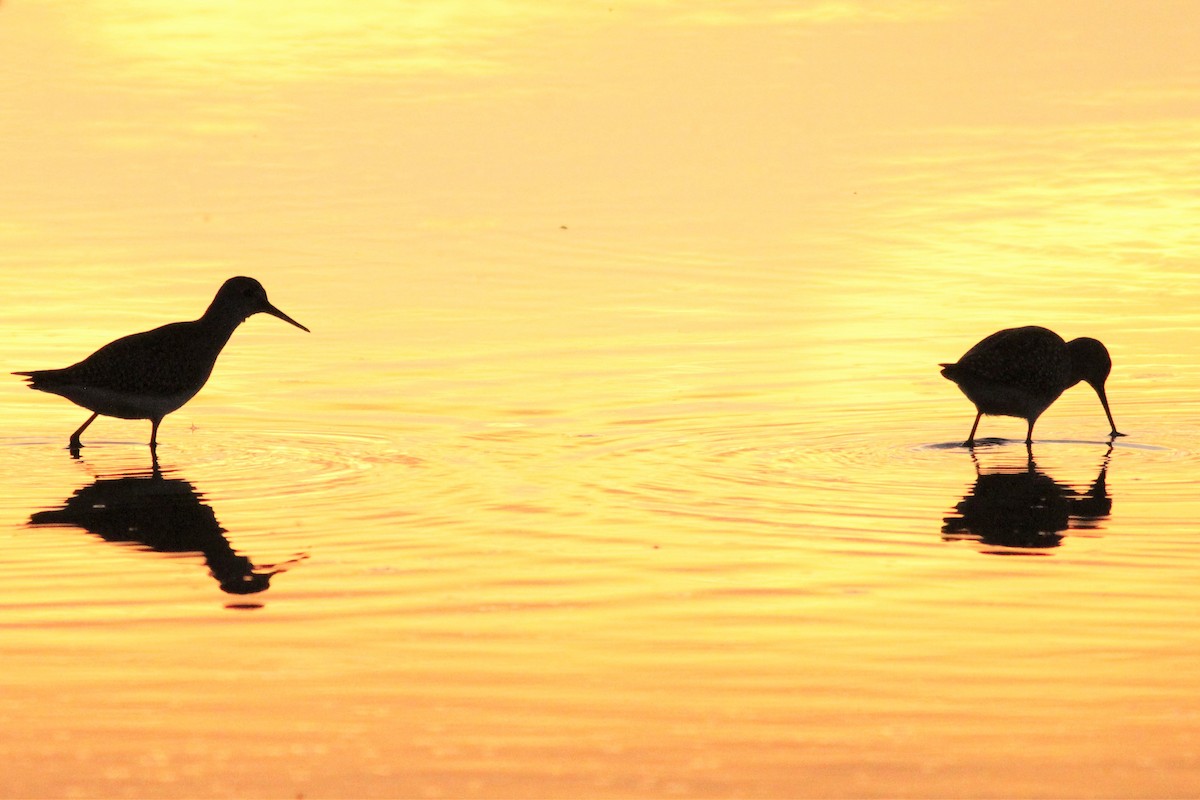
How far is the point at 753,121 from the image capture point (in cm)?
3006

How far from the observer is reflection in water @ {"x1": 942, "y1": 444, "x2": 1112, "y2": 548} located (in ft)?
38.4

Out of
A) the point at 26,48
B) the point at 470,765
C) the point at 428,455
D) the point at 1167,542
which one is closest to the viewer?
the point at 470,765

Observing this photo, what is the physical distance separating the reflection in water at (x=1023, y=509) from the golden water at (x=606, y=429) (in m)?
0.05

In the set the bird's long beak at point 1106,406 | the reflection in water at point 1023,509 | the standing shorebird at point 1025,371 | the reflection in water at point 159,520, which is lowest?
the reflection in water at point 159,520

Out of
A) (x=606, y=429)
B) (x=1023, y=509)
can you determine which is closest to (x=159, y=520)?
(x=606, y=429)

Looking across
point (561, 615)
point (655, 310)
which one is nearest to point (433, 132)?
point (655, 310)

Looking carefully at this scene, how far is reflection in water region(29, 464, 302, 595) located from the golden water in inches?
1.9

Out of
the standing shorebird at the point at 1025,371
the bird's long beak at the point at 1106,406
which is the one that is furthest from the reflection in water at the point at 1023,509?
the bird's long beak at the point at 1106,406

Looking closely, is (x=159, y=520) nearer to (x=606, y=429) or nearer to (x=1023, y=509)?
(x=606, y=429)

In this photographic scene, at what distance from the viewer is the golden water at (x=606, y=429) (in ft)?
25.9

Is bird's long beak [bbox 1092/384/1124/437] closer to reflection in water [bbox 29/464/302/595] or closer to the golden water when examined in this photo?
the golden water

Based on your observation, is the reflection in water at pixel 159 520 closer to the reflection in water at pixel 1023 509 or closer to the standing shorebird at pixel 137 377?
the standing shorebird at pixel 137 377

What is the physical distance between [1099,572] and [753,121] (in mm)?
20029

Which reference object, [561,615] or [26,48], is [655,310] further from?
[26,48]
